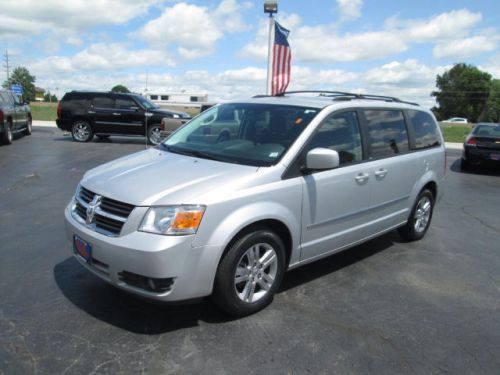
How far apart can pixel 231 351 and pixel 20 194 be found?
5.96 m

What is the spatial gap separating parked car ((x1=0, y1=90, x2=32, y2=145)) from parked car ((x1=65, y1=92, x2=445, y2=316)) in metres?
11.6

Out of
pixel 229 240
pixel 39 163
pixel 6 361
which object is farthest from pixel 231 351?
pixel 39 163

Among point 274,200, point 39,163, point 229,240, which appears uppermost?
point 274,200

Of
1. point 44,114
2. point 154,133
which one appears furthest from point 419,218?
point 44,114

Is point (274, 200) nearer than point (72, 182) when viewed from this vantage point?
Yes

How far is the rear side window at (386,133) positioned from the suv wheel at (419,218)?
2.75 feet

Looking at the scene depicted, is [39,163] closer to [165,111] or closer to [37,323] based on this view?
[165,111]

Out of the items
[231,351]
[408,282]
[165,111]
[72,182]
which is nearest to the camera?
[231,351]

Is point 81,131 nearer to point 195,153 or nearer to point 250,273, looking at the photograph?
point 195,153

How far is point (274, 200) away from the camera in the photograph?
3.58 m

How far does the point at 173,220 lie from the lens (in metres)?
3.13

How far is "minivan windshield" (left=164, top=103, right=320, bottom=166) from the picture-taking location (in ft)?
13.0

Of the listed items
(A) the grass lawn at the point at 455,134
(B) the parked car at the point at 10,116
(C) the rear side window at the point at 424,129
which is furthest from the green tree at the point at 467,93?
(C) the rear side window at the point at 424,129

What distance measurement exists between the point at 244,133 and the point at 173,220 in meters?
1.53
